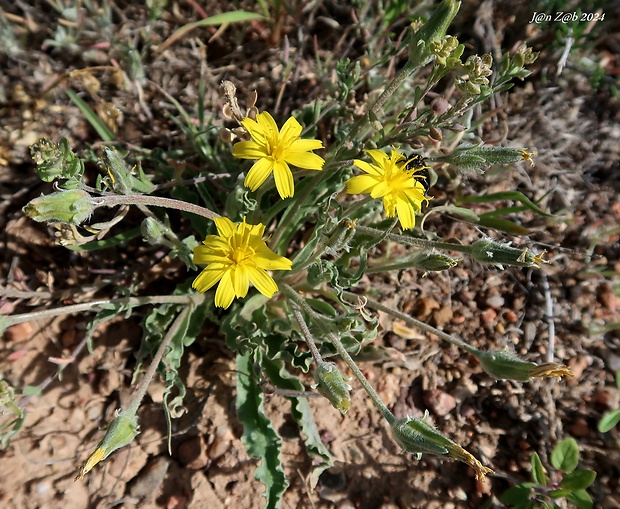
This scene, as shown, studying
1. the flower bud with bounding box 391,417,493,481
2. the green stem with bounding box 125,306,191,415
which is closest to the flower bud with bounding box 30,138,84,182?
the green stem with bounding box 125,306,191,415

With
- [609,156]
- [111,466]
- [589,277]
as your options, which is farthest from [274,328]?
[609,156]

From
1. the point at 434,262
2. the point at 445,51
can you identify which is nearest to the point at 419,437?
the point at 434,262

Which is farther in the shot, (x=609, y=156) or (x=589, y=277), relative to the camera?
(x=609, y=156)

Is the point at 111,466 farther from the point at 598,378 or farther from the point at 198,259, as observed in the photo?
the point at 598,378

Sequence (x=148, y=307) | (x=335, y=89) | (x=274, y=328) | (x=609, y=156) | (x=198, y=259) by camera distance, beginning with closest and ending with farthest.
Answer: (x=198, y=259)
(x=274, y=328)
(x=148, y=307)
(x=335, y=89)
(x=609, y=156)

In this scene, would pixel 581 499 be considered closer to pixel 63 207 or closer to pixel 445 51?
pixel 445 51

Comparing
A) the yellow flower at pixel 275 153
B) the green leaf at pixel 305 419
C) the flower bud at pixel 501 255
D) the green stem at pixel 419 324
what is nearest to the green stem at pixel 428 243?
the flower bud at pixel 501 255
